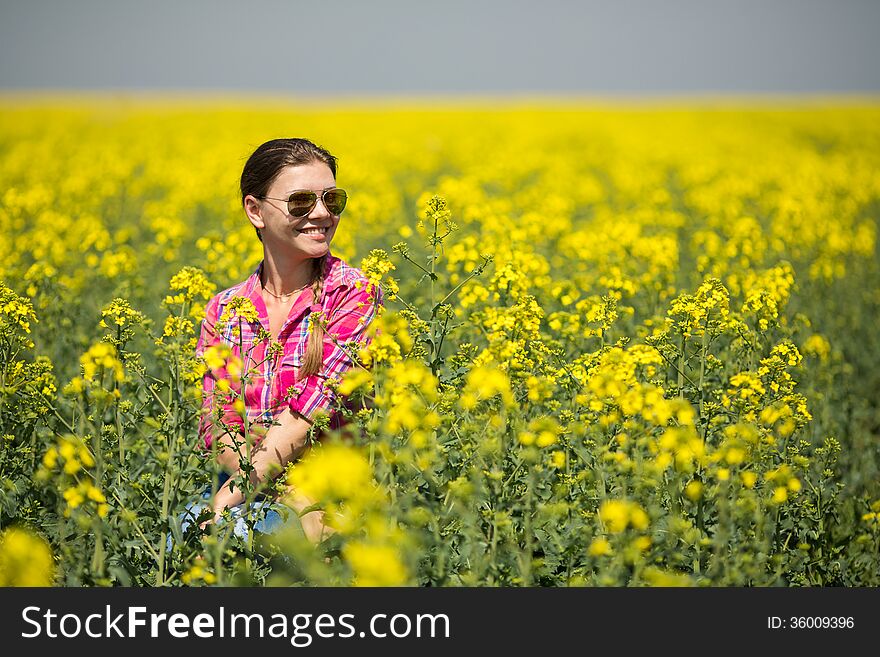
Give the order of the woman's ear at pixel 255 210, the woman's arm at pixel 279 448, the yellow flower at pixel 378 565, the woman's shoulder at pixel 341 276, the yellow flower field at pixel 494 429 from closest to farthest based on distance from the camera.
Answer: the yellow flower at pixel 378 565 → the yellow flower field at pixel 494 429 → the woman's arm at pixel 279 448 → the woman's shoulder at pixel 341 276 → the woman's ear at pixel 255 210

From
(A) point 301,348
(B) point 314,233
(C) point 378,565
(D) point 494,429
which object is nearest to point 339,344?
(A) point 301,348

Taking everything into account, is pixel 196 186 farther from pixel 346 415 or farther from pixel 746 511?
pixel 746 511

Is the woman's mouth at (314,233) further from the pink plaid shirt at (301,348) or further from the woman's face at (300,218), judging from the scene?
the pink plaid shirt at (301,348)

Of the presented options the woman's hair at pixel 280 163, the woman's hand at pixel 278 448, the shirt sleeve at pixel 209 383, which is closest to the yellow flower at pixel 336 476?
the shirt sleeve at pixel 209 383

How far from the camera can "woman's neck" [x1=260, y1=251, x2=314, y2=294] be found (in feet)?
12.4

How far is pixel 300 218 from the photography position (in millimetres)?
3627

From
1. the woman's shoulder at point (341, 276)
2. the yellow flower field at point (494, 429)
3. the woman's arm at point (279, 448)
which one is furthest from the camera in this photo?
the woman's shoulder at point (341, 276)

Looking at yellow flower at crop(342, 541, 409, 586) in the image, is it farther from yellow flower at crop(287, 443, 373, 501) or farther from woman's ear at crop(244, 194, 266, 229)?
woman's ear at crop(244, 194, 266, 229)

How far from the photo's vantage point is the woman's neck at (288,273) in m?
3.79

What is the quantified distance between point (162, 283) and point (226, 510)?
4.02m

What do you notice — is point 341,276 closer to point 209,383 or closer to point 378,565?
point 209,383

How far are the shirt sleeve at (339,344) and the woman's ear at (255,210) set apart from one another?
20.4 inches

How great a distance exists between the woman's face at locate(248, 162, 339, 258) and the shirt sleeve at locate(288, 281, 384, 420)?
25 centimetres

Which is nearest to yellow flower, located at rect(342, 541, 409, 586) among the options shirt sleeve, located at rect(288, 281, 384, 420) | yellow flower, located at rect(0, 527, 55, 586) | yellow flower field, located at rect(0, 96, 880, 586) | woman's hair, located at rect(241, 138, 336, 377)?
yellow flower field, located at rect(0, 96, 880, 586)
